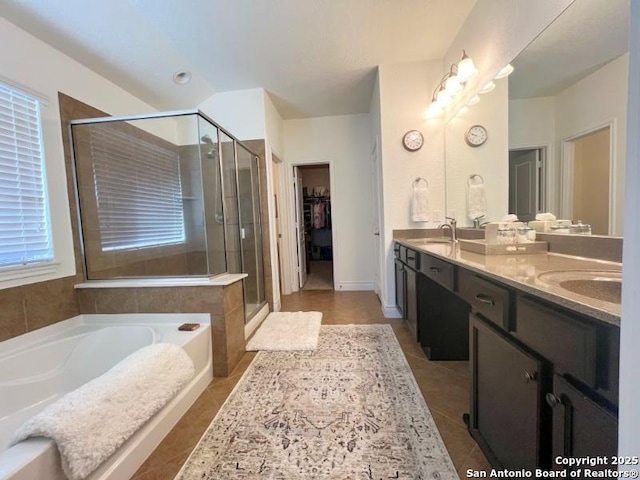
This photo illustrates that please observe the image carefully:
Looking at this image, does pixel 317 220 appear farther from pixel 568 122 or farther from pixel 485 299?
pixel 485 299

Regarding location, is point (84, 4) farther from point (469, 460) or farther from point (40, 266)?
point (469, 460)

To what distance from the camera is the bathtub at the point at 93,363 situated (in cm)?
126

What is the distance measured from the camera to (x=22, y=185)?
166 centimetres

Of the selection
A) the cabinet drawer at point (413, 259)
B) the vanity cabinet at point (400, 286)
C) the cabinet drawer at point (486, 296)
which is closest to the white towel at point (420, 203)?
the vanity cabinet at point (400, 286)

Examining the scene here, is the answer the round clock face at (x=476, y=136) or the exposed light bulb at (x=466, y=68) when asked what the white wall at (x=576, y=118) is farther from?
the exposed light bulb at (x=466, y=68)

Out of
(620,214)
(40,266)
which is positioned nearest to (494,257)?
(620,214)

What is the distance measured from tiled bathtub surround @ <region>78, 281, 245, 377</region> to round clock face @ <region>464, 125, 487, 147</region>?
2241mm

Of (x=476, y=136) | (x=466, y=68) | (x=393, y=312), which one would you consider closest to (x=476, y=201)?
(x=476, y=136)

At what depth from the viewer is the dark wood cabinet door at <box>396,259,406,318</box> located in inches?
99.7

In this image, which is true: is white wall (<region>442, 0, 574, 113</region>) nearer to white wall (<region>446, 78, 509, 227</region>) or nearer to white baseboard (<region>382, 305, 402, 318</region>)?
white wall (<region>446, 78, 509, 227</region>)

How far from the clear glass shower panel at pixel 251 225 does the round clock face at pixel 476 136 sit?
221 centimetres

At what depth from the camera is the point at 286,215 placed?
407 cm

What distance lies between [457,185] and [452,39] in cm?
127

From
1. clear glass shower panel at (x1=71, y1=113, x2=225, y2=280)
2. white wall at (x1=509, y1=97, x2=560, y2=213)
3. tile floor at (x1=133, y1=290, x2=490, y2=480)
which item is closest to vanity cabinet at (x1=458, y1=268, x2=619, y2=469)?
tile floor at (x1=133, y1=290, x2=490, y2=480)
